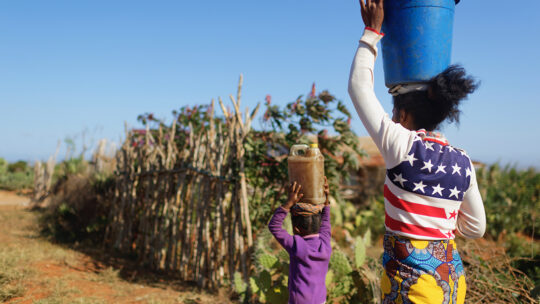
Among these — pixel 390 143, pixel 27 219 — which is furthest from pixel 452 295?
pixel 27 219

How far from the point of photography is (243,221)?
4.06 metres

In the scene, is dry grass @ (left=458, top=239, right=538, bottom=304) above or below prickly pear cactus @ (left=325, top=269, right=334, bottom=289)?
above

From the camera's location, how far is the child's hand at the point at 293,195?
2.07 metres

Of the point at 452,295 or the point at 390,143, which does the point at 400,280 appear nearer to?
the point at 452,295

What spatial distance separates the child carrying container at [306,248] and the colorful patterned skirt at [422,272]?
0.62 metres

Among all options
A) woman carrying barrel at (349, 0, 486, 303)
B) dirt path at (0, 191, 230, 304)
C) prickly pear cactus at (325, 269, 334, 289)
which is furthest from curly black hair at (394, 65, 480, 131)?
dirt path at (0, 191, 230, 304)

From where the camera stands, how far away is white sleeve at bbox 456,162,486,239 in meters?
1.74

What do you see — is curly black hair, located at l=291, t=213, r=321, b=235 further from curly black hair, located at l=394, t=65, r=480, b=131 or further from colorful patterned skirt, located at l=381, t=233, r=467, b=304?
curly black hair, located at l=394, t=65, r=480, b=131

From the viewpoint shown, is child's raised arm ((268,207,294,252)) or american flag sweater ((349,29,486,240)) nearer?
american flag sweater ((349,29,486,240))

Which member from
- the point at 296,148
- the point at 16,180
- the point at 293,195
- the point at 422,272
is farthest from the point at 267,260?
the point at 16,180

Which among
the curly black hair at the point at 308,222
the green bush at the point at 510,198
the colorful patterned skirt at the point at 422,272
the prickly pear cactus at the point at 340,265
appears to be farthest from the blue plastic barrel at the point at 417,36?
the green bush at the point at 510,198

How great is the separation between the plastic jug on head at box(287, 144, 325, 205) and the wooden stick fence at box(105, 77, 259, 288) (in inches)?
74.3

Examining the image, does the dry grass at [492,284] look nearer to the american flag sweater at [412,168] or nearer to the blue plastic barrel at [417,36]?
the american flag sweater at [412,168]

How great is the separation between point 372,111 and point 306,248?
40.3 inches
